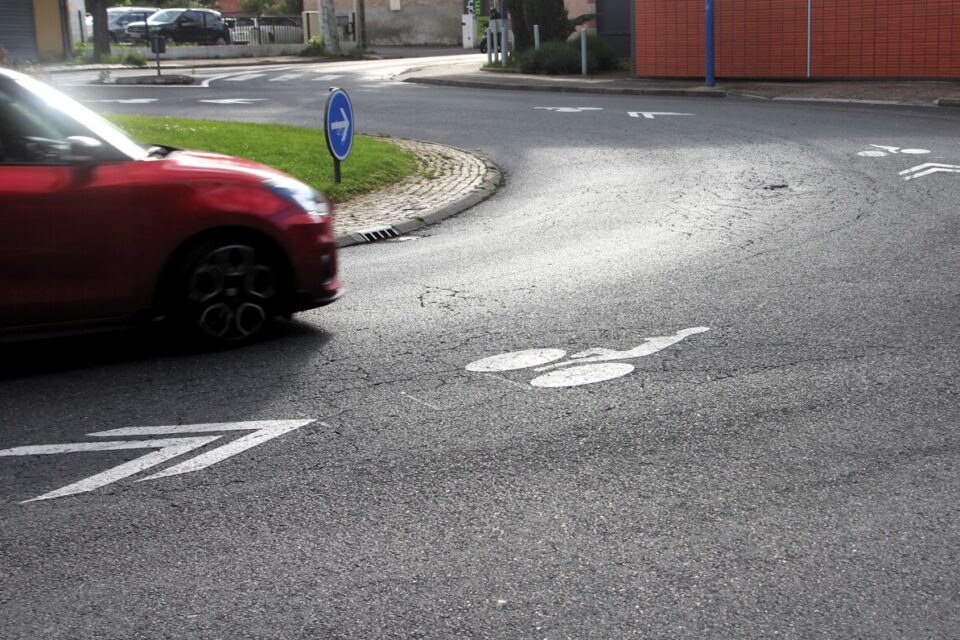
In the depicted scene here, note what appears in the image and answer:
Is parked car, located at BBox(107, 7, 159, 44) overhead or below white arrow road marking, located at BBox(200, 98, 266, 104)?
overhead

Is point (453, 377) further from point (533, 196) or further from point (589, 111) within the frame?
point (589, 111)

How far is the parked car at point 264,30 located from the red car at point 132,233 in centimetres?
5289

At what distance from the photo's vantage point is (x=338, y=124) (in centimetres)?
1370

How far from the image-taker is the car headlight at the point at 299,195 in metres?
7.76

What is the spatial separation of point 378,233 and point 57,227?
5.04 metres

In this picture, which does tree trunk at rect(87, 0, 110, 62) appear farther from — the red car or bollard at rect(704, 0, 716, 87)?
the red car

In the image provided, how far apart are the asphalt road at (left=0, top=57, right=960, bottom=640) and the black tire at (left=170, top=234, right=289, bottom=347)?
172mm

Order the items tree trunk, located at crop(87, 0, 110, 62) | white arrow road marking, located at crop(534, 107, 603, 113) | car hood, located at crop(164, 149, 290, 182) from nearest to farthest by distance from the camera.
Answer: car hood, located at crop(164, 149, 290, 182)
white arrow road marking, located at crop(534, 107, 603, 113)
tree trunk, located at crop(87, 0, 110, 62)

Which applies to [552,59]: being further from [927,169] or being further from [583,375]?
[583,375]

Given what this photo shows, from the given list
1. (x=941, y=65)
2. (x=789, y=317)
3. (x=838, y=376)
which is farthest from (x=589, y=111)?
(x=838, y=376)

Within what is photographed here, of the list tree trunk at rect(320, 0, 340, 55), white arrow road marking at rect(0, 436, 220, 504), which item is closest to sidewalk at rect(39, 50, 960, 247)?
tree trunk at rect(320, 0, 340, 55)

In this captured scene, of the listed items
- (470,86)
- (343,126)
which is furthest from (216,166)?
(470,86)

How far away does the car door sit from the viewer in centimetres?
693

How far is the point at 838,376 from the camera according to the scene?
22.0ft
